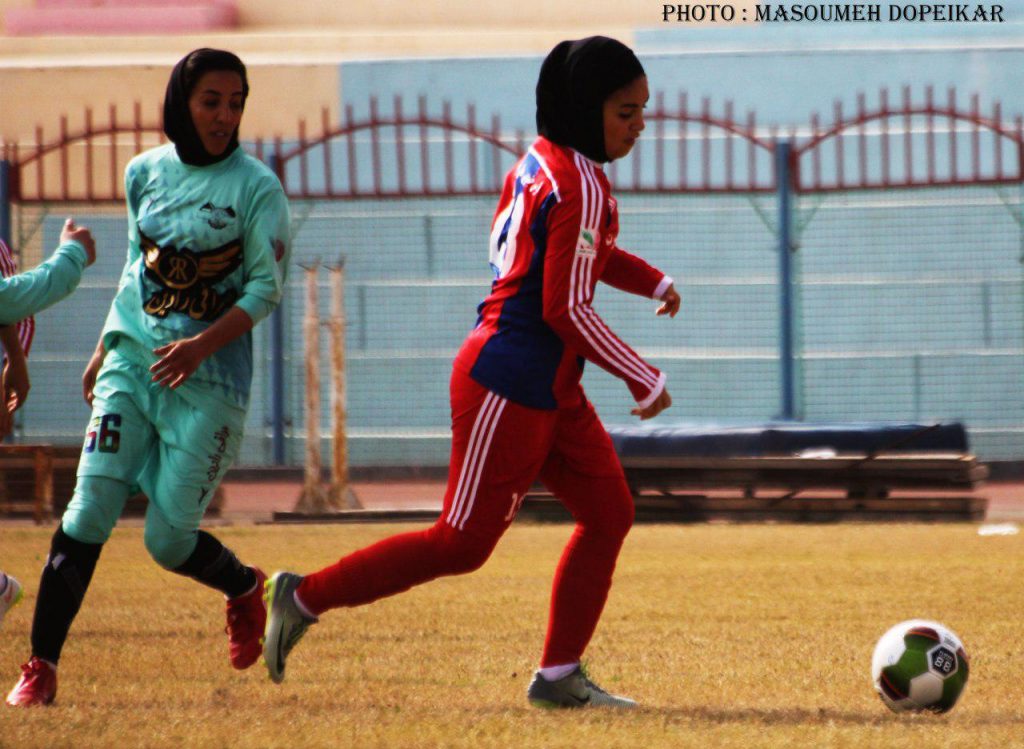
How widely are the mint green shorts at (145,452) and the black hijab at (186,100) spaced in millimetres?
675

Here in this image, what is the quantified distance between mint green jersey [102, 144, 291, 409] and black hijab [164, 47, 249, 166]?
39 millimetres

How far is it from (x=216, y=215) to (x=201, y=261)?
0.49 ft

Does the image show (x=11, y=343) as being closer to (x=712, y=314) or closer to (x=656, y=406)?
(x=656, y=406)

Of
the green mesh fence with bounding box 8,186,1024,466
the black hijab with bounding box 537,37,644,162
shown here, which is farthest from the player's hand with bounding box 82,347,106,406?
the green mesh fence with bounding box 8,186,1024,466

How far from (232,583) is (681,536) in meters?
7.37

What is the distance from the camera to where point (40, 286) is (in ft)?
18.1

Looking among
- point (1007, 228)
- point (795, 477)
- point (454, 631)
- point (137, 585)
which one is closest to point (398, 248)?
point (1007, 228)

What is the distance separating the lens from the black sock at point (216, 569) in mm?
5832

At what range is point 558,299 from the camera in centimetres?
495

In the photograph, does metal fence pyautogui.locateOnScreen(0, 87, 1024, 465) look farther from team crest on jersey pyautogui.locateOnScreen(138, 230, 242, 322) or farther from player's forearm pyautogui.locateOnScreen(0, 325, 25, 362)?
team crest on jersey pyautogui.locateOnScreen(138, 230, 242, 322)

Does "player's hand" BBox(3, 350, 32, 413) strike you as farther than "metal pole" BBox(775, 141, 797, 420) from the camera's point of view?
No

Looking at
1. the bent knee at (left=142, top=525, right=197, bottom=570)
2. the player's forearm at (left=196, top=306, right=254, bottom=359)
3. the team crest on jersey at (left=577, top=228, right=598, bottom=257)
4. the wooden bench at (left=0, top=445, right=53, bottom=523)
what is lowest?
the wooden bench at (left=0, top=445, right=53, bottom=523)

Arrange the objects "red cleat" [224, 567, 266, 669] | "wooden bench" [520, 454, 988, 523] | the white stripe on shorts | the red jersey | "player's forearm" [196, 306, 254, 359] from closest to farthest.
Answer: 1. the red jersey
2. the white stripe on shorts
3. "player's forearm" [196, 306, 254, 359]
4. "red cleat" [224, 567, 266, 669]
5. "wooden bench" [520, 454, 988, 523]

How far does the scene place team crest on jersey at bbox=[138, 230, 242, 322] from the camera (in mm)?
5543
